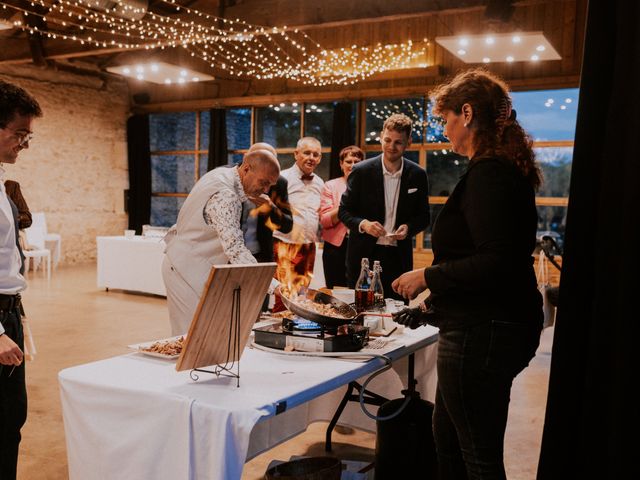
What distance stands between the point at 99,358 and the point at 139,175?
8582 millimetres

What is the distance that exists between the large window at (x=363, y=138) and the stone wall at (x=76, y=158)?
2.56 feet

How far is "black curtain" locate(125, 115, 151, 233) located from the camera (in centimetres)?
1326

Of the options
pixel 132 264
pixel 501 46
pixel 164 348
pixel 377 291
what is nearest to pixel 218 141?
pixel 132 264

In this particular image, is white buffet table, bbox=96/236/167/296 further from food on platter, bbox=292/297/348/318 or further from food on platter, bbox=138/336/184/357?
food on platter, bbox=138/336/184/357

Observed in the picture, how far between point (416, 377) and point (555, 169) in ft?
24.5

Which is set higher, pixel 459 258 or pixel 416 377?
pixel 459 258

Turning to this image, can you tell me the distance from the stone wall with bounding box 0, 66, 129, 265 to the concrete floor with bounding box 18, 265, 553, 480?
2.70 metres

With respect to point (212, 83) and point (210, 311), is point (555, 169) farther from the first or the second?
point (210, 311)

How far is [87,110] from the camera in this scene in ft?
41.6

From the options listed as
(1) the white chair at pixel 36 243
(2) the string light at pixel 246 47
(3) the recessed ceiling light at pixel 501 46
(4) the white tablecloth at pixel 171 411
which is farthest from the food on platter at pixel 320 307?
(1) the white chair at pixel 36 243

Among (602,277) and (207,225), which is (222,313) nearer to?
(207,225)

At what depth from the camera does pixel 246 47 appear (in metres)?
11.1

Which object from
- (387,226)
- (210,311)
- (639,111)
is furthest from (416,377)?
(639,111)

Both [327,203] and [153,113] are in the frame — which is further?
[153,113]
